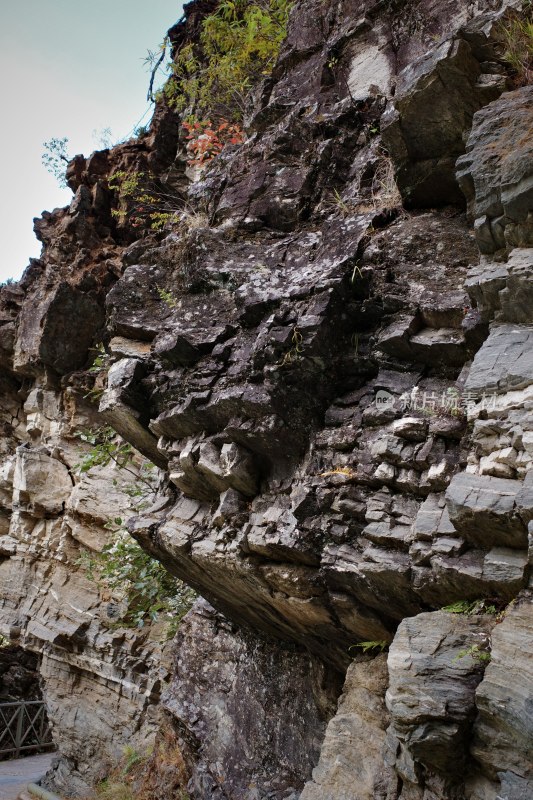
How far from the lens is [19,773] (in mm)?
13500

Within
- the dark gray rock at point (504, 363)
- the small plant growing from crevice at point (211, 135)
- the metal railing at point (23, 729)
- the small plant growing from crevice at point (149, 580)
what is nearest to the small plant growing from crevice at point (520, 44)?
the dark gray rock at point (504, 363)

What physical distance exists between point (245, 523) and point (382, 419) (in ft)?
6.20

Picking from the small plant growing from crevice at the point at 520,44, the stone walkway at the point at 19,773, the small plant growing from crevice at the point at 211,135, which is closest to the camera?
the small plant growing from crevice at the point at 520,44

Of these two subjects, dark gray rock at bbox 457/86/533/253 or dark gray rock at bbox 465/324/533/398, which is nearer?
dark gray rock at bbox 465/324/533/398

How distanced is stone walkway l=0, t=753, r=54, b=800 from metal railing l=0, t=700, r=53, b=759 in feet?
0.92

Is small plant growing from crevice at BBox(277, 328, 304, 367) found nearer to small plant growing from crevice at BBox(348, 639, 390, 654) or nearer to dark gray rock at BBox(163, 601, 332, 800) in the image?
small plant growing from crevice at BBox(348, 639, 390, 654)

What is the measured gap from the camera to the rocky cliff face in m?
3.78

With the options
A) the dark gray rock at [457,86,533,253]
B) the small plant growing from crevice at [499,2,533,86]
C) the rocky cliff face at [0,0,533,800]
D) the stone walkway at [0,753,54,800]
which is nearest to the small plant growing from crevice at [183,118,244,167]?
the rocky cliff face at [0,0,533,800]

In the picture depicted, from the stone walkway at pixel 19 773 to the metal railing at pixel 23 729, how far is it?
11.1 inches

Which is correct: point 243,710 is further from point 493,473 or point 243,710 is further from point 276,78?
point 276,78

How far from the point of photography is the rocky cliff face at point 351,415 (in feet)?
12.4

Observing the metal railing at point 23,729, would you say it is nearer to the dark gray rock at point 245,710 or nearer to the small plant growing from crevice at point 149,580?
the small plant growing from crevice at point 149,580

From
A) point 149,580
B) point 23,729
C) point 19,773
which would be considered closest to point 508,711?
point 149,580

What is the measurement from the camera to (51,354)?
14938 millimetres
